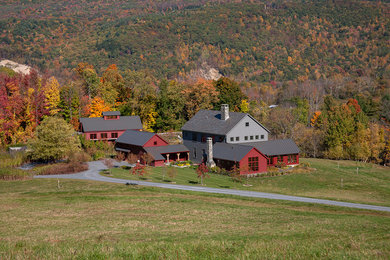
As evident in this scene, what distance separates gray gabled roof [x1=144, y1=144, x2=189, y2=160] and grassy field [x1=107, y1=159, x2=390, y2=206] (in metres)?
3.21

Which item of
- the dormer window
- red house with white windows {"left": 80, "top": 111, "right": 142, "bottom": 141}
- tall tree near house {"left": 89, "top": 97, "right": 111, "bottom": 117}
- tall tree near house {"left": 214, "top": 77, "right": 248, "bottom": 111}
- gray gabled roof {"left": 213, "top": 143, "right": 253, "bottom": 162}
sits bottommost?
gray gabled roof {"left": 213, "top": 143, "right": 253, "bottom": 162}

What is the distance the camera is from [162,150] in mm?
67375

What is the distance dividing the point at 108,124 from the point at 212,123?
20.3 metres

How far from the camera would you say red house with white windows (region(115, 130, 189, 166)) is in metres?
65.8

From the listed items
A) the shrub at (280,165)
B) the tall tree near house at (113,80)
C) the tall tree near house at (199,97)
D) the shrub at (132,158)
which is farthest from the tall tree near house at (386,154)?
the tall tree near house at (113,80)

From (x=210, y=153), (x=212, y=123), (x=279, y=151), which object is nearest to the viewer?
(x=210, y=153)

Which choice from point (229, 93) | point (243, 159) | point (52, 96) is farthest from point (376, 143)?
point (52, 96)

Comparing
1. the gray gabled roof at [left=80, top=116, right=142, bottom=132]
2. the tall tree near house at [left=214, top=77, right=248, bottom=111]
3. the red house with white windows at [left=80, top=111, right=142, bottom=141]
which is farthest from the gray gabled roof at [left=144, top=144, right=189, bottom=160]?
the tall tree near house at [left=214, top=77, right=248, bottom=111]

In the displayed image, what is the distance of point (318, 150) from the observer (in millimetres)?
90688

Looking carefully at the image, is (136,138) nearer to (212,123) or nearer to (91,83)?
(212,123)

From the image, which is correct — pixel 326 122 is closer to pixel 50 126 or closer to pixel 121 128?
pixel 121 128

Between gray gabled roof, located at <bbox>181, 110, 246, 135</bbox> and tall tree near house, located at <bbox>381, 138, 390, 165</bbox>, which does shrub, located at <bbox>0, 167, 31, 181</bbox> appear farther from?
tall tree near house, located at <bbox>381, 138, 390, 165</bbox>

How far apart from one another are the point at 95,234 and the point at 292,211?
1653 centimetres

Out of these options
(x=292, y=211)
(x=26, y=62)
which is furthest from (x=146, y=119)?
(x=26, y=62)
